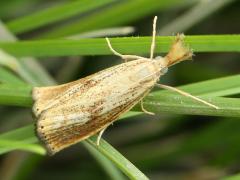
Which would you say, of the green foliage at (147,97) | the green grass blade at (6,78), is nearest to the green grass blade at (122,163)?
the green foliage at (147,97)

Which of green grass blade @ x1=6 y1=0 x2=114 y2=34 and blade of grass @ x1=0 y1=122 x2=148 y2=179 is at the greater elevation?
green grass blade @ x1=6 y1=0 x2=114 y2=34

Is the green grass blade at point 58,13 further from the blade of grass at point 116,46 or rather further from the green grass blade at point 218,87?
the green grass blade at point 218,87

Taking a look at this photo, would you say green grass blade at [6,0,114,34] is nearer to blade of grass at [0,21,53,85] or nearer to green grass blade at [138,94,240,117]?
blade of grass at [0,21,53,85]

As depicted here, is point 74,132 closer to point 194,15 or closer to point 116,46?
point 116,46

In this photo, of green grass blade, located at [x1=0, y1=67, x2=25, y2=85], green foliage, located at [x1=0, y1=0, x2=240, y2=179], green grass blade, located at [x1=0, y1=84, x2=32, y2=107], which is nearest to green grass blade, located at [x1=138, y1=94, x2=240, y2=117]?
green foliage, located at [x1=0, y1=0, x2=240, y2=179]

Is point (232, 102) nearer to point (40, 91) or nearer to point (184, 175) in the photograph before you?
point (40, 91)

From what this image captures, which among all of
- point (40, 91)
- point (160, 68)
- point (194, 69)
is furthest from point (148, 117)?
point (40, 91)
